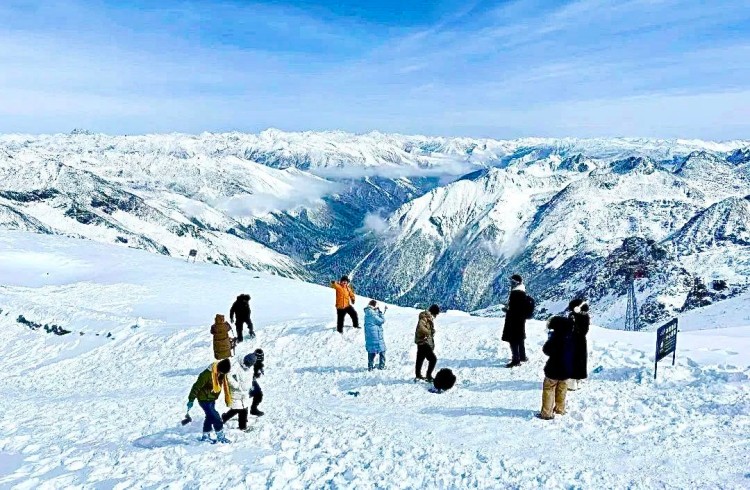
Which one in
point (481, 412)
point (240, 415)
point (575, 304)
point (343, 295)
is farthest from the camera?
point (343, 295)

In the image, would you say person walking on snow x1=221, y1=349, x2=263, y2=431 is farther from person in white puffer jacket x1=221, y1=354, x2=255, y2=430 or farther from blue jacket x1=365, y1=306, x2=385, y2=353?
blue jacket x1=365, y1=306, x2=385, y2=353

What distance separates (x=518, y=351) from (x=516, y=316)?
1.55 m

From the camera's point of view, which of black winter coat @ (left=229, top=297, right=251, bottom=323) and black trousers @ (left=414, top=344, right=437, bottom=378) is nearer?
black trousers @ (left=414, top=344, right=437, bottom=378)

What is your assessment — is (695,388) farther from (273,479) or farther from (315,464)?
(273,479)

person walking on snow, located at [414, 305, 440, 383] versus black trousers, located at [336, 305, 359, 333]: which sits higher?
person walking on snow, located at [414, 305, 440, 383]

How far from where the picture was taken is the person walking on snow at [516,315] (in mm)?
17250

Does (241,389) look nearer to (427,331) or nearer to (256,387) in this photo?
(256,387)

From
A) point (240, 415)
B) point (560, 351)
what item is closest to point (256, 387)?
point (240, 415)

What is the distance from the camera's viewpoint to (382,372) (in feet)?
63.7

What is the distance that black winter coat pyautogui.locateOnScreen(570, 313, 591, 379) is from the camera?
545 inches

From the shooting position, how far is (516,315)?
1728cm

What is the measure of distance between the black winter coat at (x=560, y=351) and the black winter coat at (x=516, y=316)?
3.69m

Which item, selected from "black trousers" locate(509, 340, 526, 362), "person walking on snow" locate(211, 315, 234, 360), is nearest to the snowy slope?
"black trousers" locate(509, 340, 526, 362)

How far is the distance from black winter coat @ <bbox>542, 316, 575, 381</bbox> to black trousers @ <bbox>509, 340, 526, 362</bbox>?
430cm
